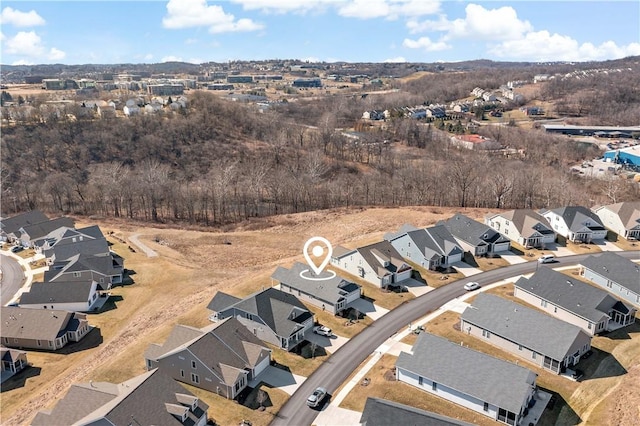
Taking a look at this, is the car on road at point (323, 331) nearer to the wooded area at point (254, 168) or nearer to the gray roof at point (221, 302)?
the gray roof at point (221, 302)

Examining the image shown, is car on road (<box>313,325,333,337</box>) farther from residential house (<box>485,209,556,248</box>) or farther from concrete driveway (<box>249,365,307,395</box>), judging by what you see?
residential house (<box>485,209,556,248</box>)

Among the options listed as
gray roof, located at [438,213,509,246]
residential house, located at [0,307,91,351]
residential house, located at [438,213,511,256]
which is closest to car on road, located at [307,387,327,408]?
residential house, located at [0,307,91,351]

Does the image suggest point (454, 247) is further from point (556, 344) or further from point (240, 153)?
point (240, 153)

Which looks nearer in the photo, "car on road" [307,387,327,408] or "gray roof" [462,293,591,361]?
"car on road" [307,387,327,408]

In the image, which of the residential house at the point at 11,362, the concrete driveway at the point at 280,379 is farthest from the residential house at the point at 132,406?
the residential house at the point at 11,362

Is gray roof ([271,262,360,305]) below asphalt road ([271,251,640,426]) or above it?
above
